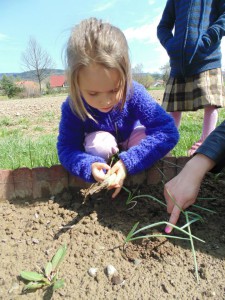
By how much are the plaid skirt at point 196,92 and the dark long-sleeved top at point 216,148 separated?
1132mm

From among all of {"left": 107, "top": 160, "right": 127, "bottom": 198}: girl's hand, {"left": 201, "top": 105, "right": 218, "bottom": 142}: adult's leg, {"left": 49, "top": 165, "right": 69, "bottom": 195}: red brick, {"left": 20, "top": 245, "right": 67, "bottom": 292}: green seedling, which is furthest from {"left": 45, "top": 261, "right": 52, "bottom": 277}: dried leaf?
{"left": 201, "top": 105, "right": 218, "bottom": 142}: adult's leg

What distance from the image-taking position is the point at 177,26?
99.7 inches

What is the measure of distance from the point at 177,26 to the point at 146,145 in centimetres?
145

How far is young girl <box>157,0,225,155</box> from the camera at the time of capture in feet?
7.60

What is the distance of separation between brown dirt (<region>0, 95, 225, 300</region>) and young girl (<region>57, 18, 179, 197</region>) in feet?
0.55

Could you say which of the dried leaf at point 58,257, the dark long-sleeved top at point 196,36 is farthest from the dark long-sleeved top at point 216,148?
the dark long-sleeved top at point 196,36

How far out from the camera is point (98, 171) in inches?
58.9

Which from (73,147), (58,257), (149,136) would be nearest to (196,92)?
(149,136)

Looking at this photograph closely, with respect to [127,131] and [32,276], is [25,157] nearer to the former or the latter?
[127,131]

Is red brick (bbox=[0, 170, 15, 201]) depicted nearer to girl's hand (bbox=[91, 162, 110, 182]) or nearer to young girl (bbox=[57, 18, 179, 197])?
young girl (bbox=[57, 18, 179, 197])

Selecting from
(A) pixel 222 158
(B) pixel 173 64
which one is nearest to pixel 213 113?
(B) pixel 173 64

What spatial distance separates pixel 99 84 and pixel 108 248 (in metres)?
0.72

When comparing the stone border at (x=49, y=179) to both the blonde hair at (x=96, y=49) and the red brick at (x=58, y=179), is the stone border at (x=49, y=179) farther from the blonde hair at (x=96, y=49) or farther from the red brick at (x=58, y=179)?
the blonde hair at (x=96, y=49)

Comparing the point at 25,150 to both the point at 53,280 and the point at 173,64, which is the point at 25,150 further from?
the point at 53,280
